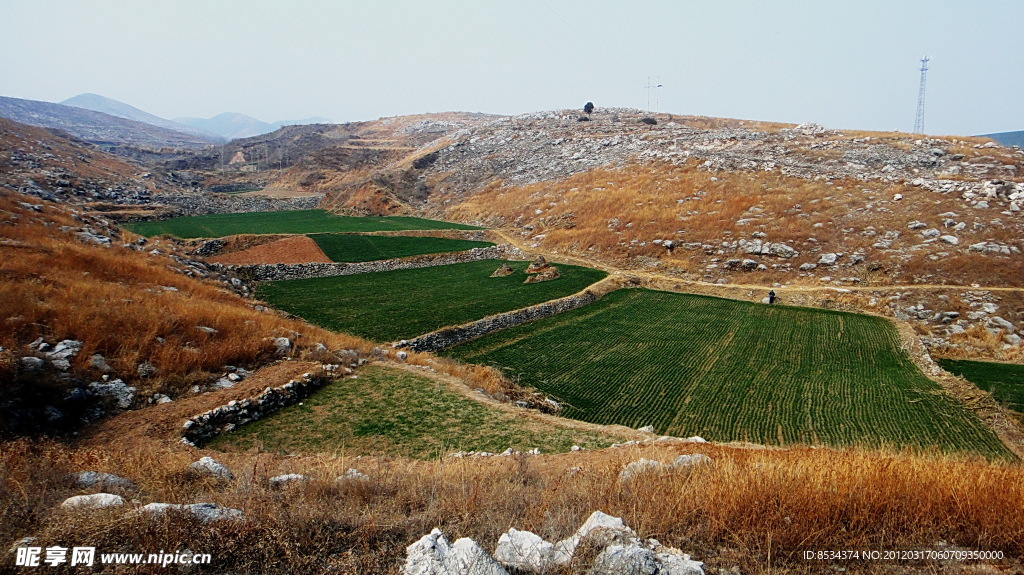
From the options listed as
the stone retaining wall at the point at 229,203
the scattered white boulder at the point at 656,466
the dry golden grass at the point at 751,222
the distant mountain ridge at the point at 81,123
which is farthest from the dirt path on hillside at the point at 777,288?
the distant mountain ridge at the point at 81,123

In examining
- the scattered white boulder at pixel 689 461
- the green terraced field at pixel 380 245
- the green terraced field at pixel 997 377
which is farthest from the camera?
the green terraced field at pixel 380 245

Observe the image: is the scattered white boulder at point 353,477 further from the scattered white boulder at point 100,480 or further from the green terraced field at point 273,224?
the green terraced field at point 273,224

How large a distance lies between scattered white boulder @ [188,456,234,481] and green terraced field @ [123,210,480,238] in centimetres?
3566

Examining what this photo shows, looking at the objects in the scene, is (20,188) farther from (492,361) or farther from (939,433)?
(939,433)

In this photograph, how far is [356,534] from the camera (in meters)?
3.90

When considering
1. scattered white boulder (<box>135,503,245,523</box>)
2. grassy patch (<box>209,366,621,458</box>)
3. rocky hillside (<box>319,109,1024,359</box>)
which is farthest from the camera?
rocky hillside (<box>319,109,1024,359</box>)

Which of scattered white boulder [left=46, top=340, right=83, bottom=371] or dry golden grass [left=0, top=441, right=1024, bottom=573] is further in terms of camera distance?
scattered white boulder [left=46, top=340, right=83, bottom=371]

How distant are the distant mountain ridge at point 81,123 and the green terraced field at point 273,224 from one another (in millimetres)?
106133

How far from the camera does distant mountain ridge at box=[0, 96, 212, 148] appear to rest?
133 meters

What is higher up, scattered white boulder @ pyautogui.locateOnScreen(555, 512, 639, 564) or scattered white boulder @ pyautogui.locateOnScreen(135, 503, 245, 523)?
scattered white boulder @ pyautogui.locateOnScreen(135, 503, 245, 523)

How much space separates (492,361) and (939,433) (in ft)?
42.6

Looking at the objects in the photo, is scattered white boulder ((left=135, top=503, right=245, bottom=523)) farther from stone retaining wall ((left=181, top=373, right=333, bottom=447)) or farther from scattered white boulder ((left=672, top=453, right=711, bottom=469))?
stone retaining wall ((left=181, top=373, right=333, bottom=447))

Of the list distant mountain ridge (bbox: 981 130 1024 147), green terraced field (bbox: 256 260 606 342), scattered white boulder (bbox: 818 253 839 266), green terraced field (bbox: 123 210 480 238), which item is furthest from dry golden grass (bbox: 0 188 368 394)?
distant mountain ridge (bbox: 981 130 1024 147)

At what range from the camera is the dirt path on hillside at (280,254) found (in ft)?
95.3
